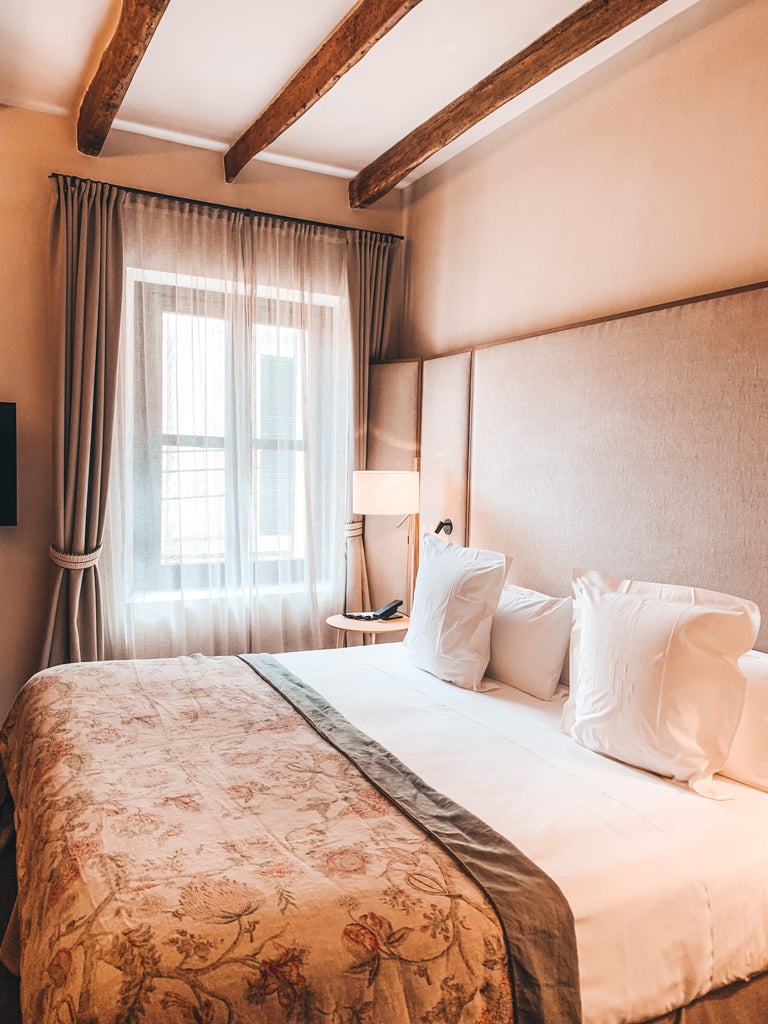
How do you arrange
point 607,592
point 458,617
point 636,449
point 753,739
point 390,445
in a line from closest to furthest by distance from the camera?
1. point 753,739
2. point 607,592
3. point 636,449
4. point 458,617
5. point 390,445

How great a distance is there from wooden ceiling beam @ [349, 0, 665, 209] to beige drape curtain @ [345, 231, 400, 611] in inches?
10.3

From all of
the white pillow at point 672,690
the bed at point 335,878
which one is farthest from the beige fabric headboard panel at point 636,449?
the bed at point 335,878

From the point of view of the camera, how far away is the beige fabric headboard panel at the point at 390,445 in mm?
4184

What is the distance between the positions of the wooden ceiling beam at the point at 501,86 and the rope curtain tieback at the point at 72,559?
241cm

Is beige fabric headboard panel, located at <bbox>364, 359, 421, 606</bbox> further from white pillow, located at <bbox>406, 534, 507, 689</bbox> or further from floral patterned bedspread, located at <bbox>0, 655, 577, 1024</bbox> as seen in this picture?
floral patterned bedspread, located at <bbox>0, 655, 577, 1024</bbox>

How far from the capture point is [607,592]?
246 cm

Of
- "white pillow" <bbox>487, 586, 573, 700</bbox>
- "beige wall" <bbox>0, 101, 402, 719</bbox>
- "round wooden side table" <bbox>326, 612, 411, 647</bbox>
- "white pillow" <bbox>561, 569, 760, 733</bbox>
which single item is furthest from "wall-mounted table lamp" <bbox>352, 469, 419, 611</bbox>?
"beige wall" <bbox>0, 101, 402, 719</bbox>

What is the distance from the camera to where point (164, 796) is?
1.82 meters

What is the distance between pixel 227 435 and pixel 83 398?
73 centimetres

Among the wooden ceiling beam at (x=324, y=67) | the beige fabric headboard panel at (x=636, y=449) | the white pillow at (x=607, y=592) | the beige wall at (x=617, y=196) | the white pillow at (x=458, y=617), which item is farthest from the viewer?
the white pillow at (x=458, y=617)

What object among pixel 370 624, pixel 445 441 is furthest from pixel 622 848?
pixel 445 441

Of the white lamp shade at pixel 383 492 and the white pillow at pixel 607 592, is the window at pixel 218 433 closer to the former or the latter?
the white lamp shade at pixel 383 492

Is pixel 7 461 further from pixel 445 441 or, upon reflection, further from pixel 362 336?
pixel 445 441

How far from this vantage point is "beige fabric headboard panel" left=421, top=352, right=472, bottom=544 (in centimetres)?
375
